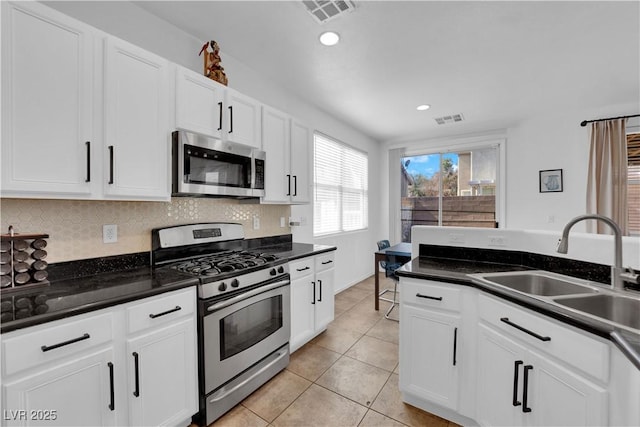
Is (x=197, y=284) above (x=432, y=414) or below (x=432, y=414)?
above

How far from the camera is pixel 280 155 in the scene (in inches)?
105

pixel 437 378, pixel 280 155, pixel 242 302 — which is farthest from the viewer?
pixel 280 155

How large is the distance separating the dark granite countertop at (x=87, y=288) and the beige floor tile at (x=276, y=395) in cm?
97

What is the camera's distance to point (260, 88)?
9.46ft

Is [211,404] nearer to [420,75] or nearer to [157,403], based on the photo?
[157,403]

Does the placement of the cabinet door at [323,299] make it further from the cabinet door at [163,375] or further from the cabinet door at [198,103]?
the cabinet door at [198,103]

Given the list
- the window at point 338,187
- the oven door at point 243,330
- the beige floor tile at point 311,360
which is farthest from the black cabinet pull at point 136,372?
the window at point 338,187

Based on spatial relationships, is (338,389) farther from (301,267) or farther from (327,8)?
(327,8)

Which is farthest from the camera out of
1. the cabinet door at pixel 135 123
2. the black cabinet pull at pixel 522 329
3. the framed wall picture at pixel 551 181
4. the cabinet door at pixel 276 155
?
the framed wall picture at pixel 551 181

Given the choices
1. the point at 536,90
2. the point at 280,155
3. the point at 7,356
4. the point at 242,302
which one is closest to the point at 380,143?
the point at 536,90

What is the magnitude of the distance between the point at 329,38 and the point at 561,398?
2.58 meters

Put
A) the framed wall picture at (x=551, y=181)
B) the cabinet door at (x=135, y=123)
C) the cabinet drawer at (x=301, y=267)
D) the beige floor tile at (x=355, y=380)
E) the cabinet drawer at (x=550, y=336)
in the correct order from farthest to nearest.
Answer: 1. the framed wall picture at (x=551, y=181)
2. the cabinet drawer at (x=301, y=267)
3. the beige floor tile at (x=355, y=380)
4. the cabinet door at (x=135, y=123)
5. the cabinet drawer at (x=550, y=336)

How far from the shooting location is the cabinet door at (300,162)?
2.84m

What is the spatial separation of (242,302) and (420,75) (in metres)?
2.73
